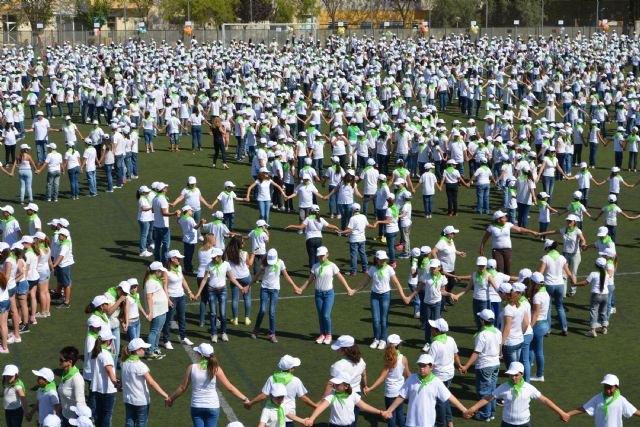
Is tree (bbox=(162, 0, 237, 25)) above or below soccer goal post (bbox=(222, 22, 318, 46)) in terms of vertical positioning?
above

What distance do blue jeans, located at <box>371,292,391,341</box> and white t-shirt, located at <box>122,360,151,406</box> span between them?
4.68 metres

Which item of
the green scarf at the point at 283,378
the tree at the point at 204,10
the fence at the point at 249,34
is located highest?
the tree at the point at 204,10

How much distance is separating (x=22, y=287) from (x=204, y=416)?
5829mm

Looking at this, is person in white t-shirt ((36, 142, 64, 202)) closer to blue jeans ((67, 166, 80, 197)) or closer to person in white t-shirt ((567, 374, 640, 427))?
blue jeans ((67, 166, 80, 197))

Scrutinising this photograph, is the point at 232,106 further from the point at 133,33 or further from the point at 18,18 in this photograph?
the point at 18,18

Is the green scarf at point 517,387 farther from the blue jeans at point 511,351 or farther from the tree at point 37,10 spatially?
the tree at point 37,10

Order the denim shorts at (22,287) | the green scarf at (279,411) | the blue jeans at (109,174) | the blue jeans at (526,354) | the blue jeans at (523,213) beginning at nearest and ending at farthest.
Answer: the green scarf at (279,411)
the blue jeans at (526,354)
the denim shorts at (22,287)
the blue jeans at (523,213)
the blue jeans at (109,174)

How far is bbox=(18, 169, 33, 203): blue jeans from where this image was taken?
2538 cm

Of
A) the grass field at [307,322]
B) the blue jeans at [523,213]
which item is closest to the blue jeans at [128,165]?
the grass field at [307,322]

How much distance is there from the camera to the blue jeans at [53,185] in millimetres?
26266

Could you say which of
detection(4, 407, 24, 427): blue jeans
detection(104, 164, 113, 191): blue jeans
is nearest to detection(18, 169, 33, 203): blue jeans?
detection(104, 164, 113, 191): blue jeans

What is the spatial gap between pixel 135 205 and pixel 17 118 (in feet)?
30.8

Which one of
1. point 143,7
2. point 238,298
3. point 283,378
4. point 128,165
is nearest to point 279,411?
point 283,378

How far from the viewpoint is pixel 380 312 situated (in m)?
16.0
